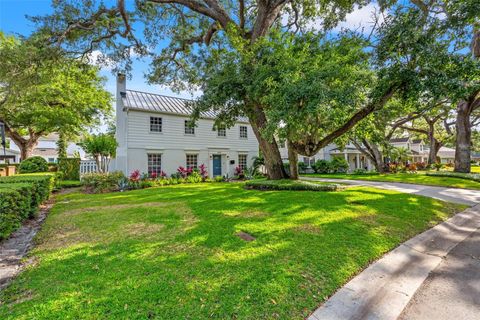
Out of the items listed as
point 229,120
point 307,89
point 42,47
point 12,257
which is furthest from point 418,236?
point 42,47

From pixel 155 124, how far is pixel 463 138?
21806 millimetres

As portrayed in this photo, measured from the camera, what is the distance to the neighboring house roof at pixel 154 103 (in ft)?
49.5

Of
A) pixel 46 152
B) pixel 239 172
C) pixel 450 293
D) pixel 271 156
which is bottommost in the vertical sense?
pixel 450 293

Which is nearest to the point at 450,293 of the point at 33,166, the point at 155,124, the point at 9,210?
the point at 9,210

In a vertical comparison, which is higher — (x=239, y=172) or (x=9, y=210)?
(x=239, y=172)

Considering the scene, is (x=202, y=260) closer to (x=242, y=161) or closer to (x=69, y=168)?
(x=242, y=161)

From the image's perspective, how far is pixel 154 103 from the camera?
16.5 metres

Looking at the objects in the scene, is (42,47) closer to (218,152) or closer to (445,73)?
(218,152)

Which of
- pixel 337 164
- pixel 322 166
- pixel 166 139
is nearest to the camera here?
pixel 166 139

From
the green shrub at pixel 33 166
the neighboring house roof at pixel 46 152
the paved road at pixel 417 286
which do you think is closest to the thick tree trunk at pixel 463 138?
the paved road at pixel 417 286

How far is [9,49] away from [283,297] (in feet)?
39.1

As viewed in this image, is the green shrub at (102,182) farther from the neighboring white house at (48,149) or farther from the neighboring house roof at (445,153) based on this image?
the neighboring house roof at (445,153)

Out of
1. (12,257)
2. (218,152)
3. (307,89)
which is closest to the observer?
(12,257)

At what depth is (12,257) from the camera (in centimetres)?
388
